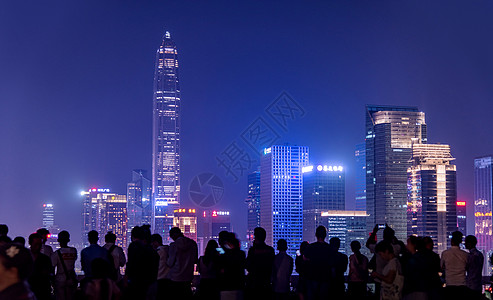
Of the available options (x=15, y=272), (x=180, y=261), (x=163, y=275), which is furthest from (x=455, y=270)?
(x=15, y=272)

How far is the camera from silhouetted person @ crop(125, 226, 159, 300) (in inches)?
415

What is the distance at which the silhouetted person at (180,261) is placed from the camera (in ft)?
41.4

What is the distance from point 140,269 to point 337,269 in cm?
362

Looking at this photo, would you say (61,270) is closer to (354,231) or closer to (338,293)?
(338,293)

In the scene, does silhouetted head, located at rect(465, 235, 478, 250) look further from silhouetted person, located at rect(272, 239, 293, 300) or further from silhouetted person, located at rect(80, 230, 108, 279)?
silhouetted person, located at rect(80, 230, 108, 279)

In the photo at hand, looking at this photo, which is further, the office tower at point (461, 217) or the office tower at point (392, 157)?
the office tower at point (392, 157)

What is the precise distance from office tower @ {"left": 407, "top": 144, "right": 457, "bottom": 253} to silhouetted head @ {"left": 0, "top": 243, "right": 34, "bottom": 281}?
161950 millimetres

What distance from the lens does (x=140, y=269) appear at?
10633 mm

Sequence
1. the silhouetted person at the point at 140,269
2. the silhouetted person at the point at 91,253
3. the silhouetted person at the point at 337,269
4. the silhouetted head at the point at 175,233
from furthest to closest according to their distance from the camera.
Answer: the silhouetted head at the point at 175,233 → the silhouetted person at the point at 337,269 → the silhouetted person at the point at 91,253 → the silhouetted person at the point at 140,269

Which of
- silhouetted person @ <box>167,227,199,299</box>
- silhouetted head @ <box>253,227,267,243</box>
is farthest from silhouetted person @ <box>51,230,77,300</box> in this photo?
silhouetted head @ <box>253,227,267,243</box>

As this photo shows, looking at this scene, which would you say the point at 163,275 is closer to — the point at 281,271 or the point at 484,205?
the point at 281,271

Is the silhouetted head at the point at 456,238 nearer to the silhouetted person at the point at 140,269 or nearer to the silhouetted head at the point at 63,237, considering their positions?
the silhouetted person at the point at 140,269

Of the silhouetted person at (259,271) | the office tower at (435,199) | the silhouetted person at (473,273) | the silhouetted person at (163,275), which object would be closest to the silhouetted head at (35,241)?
the silhouetted person at (163,275)

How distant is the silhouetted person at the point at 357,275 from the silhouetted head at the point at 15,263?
8.72m
